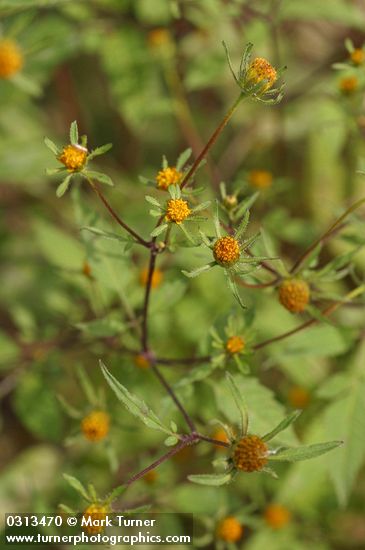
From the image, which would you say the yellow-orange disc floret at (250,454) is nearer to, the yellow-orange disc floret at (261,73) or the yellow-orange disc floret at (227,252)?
the yellow-orange disc floret at (227,252)

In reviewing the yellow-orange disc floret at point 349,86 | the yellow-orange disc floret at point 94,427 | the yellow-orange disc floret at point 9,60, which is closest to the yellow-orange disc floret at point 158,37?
the yellow-orange disc floret at point 9,60

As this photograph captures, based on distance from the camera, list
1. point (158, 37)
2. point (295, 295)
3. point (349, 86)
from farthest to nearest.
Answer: point (158, 37) → point (349, 86) → point (295, 295)

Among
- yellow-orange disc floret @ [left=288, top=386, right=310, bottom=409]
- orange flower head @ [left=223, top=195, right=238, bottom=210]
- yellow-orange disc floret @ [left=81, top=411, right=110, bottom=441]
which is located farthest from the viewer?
yellow-orange disc floret @ [left=288, top=386, right=310, bottom=409]

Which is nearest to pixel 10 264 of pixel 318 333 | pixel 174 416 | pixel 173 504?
pixel 174 416

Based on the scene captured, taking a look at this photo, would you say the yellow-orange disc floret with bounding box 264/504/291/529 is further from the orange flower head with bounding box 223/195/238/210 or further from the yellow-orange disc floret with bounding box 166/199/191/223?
the yellow-orange disc floret with bounding box 166/199/191/223

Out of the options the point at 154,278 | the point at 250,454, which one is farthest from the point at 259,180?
the point at 250,454

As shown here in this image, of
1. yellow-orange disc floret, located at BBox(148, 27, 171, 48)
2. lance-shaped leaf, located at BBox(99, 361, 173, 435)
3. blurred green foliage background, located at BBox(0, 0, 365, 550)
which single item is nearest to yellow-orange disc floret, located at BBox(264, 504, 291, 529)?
blurred green foliage background, located at BBox(0, 0, 365, 550)

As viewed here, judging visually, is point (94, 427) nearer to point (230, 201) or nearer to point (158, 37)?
point (230, 201)
